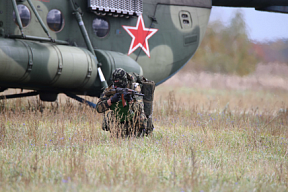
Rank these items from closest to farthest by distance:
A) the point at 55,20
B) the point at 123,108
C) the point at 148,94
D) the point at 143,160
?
the point at 143,160
the point at 123,108
the point at 148,94
the point at 55,20

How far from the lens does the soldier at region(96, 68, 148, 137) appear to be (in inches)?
212

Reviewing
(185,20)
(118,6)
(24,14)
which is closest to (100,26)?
(118,6)

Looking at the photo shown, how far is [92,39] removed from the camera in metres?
8.07

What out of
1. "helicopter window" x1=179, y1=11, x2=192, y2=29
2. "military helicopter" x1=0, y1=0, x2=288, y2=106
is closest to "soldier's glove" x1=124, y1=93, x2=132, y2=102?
"military helicopter" x1=0, y1=0, x2=288, y2=106

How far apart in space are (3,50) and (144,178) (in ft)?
13.4

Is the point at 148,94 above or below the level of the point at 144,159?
above

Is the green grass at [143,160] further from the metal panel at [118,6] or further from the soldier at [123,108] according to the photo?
the metal panel at [118,6]

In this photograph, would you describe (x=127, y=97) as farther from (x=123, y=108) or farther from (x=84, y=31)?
(x=84, y=31)

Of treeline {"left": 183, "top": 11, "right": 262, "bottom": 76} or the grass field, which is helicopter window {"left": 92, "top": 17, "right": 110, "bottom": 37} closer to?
the grass field

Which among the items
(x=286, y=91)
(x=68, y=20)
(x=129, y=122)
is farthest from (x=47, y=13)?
(x=286, y=91)

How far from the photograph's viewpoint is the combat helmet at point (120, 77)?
5.38 metres

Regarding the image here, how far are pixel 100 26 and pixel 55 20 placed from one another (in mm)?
1084

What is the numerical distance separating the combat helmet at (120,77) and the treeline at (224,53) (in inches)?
715

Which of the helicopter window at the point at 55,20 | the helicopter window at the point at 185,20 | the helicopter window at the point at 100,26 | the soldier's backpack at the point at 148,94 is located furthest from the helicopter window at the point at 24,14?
the helicopter window at the point at 185,20
